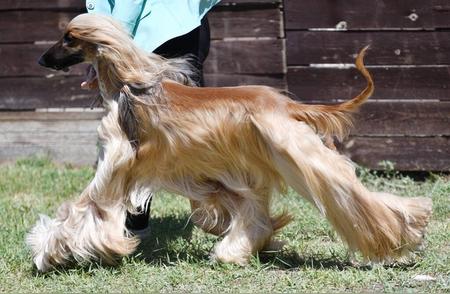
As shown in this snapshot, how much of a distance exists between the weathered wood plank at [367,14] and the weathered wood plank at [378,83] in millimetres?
345

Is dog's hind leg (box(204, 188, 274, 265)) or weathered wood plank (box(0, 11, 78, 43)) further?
weathered wood plank (box(0, 11, 78, 43))

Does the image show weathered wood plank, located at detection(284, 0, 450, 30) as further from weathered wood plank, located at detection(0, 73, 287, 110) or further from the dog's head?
the dog's head

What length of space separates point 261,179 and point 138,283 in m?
0.81

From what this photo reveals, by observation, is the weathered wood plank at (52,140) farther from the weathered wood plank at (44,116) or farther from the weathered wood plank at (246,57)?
the weathered wood plank at (246,57)

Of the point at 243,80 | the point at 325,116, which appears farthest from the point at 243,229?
the point at 243,80

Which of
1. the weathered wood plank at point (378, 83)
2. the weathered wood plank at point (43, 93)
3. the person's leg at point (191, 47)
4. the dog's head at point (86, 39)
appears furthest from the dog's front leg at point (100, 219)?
the weathered wood plank at point (43, 93)

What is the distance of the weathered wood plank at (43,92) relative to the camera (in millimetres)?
7875

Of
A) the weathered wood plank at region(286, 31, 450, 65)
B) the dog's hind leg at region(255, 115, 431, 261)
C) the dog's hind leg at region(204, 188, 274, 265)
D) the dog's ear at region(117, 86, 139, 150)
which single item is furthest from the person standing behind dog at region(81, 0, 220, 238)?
the weathered wood plank at region(286, 31, 450, 65)

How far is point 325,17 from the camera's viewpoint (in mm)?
7168

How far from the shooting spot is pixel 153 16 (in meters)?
5.01

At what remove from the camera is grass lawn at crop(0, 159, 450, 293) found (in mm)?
4387


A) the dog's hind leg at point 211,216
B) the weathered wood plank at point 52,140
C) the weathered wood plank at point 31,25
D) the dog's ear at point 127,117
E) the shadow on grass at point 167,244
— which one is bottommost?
the weathered wood plank at point 52,140

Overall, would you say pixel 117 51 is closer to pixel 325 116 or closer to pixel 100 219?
pixel 100 219

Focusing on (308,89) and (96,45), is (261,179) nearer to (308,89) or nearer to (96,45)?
(96,45)
